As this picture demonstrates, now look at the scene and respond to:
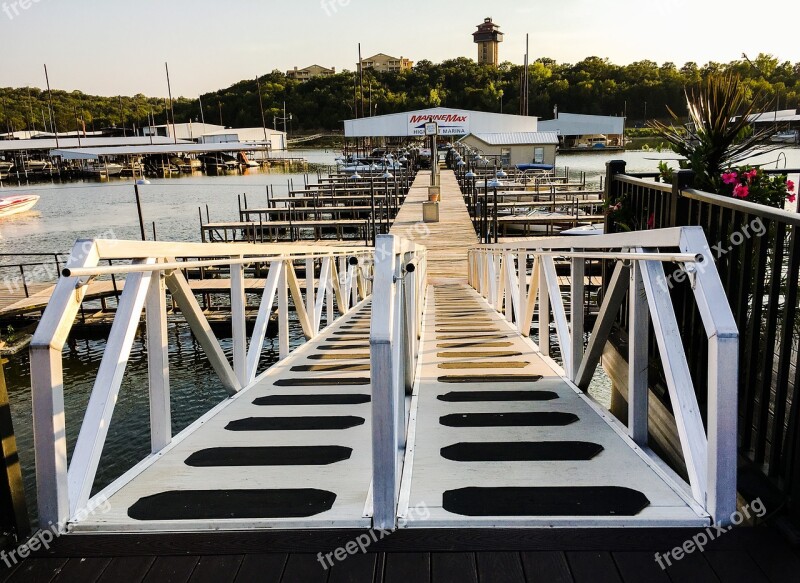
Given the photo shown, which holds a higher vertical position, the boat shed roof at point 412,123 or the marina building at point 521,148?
the boat shed roof at point 412,123

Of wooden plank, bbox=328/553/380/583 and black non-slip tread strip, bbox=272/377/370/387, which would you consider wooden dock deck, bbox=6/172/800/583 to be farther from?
black non-slip tread strip, bbox=272/377/370/387

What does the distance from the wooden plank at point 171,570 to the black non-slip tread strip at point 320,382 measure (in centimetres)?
209

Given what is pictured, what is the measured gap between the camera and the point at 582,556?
1.99 meters

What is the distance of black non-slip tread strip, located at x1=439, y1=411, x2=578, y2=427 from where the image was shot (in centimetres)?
306

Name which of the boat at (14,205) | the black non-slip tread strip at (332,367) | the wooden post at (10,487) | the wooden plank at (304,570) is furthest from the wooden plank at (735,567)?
the boat at (14,205)

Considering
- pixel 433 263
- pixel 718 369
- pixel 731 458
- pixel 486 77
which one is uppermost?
pixel 486 77

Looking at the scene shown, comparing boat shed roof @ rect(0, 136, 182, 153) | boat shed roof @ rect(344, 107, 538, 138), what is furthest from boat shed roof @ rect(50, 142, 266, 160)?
boat shed roof @ rect(344, 107, 538, 138)

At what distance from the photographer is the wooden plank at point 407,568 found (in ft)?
6.29

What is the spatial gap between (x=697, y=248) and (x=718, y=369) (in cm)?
46

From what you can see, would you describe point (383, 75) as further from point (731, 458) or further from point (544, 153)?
point (731, 458)

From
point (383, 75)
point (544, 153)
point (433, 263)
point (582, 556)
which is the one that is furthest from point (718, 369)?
point (383, 75)

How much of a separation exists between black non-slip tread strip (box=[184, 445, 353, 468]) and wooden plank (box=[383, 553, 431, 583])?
0.73 metres
